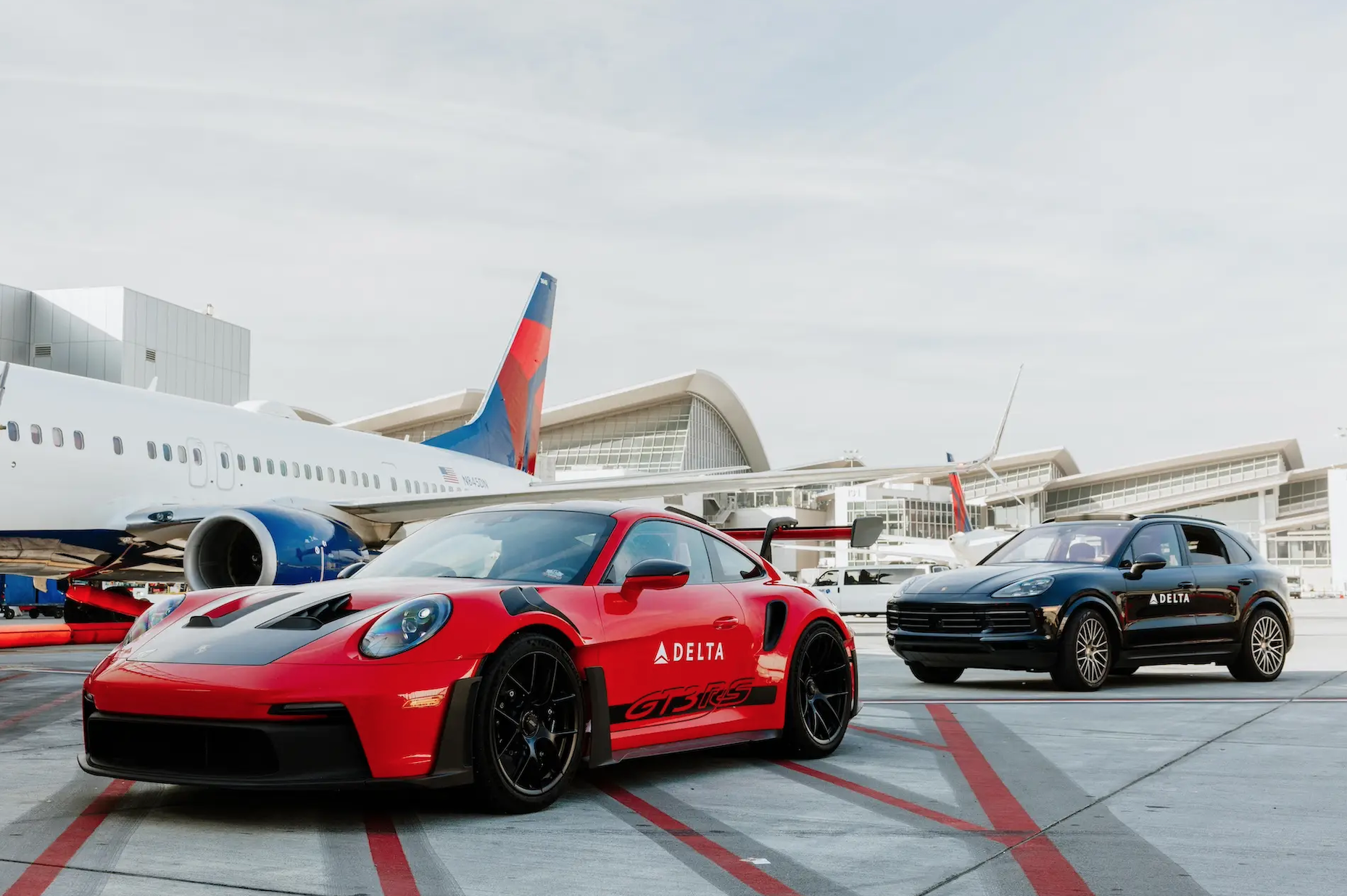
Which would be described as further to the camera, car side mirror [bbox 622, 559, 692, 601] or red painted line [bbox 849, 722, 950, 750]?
red painted line [bbox 849, 722, 950, 750]

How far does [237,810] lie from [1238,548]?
10056 mm

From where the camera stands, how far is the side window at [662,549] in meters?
5.93

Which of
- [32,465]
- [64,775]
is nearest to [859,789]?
[64,775]

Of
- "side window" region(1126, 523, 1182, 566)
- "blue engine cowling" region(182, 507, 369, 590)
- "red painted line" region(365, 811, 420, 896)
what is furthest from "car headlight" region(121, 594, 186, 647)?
"side window" region(1126, 523, 1182, 566)

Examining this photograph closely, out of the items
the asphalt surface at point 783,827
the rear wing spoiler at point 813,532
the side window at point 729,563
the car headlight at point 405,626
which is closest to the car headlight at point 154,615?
the asphalt surface at point 783,827

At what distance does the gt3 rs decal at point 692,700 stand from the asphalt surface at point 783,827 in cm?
33

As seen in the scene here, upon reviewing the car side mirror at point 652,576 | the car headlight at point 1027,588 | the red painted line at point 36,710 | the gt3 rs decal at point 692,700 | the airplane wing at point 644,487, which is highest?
the airplane wing at point 644,487

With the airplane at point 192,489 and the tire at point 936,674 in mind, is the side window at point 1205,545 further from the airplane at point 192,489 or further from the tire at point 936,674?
the airplane at point 192,489

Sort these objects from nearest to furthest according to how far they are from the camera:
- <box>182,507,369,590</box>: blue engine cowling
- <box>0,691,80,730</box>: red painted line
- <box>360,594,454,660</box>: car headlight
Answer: <box>360,594,454,660</box>: car headlight → <box>0,691,80,730</box>: red painted line → <box>182,507,369,590</box>: blue engine cowling

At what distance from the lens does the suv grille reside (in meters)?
10.3

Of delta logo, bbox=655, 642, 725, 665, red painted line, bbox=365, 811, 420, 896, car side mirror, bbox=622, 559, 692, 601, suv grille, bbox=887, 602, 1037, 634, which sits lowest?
red painted line, bbox=365, 811, 420, 896

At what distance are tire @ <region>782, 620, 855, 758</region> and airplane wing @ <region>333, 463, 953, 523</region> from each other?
925cm

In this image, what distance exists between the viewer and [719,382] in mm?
83812

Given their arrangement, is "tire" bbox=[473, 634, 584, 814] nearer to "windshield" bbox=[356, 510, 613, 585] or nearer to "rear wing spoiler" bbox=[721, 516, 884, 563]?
"windshield" bbox=[356, 510, 613, 585]
